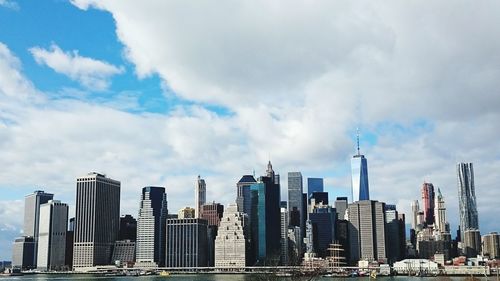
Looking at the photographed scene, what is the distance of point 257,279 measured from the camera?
167 ft

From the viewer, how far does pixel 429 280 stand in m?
191

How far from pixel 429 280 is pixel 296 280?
496 feet

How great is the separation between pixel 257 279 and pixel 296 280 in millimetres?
3969

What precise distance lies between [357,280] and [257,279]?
150157 millimetres

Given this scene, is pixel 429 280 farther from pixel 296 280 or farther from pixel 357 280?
pixel 296 280

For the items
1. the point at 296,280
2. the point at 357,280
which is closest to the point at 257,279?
the point at 296,280

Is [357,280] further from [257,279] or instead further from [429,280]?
[257,279]

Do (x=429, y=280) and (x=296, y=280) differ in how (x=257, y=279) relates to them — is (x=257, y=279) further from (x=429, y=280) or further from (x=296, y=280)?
(x=429, y=280)

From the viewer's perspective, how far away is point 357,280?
635 ft

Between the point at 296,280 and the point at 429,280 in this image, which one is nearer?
the point at 296,280

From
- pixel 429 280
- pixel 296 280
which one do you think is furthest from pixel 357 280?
pixel 296 280

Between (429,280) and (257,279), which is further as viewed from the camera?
(429,280)

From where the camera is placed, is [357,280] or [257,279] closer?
[257,279]

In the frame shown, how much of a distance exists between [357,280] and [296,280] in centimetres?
14746
